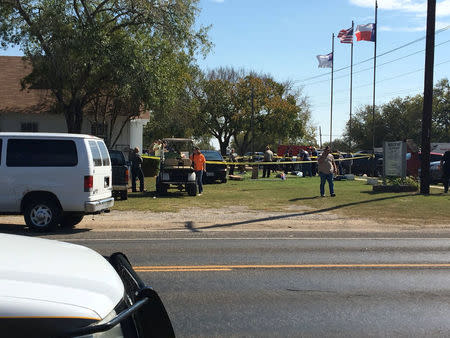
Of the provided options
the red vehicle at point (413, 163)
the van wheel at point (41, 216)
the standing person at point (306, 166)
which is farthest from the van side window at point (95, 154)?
the standing person at point (306, 166)

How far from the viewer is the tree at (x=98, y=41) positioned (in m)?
23.0

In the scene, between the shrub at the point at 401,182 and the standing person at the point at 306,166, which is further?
the standing person at the point at 306,166

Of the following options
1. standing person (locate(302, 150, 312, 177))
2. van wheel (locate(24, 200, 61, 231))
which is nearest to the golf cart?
van wheel (locate(24, 200, 61, 231))

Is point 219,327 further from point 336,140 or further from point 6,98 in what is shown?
point 336,140

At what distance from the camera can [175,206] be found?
1708 centimetres

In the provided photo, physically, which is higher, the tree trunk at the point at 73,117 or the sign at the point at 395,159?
the tree trunk at the point at 73,117

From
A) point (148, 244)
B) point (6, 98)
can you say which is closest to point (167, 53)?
point (6, 98)

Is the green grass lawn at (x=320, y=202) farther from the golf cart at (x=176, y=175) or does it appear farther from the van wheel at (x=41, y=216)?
the van wheel at (x=41, y=216)

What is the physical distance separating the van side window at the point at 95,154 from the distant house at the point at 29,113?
683 inches

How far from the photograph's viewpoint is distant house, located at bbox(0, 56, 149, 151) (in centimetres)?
3052

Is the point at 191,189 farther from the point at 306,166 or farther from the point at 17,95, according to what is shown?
the point at 17,95

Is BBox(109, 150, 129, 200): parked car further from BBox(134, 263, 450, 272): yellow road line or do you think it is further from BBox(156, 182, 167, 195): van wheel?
BBox(134, 263, 450, 272): yellow road line

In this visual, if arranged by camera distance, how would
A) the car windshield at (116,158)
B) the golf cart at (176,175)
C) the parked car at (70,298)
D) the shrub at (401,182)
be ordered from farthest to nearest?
the shrub at (401,182), the golf cart at (176,175), the car windshield at (116,158), the parked car at (70,298)

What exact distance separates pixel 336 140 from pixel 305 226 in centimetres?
9759
